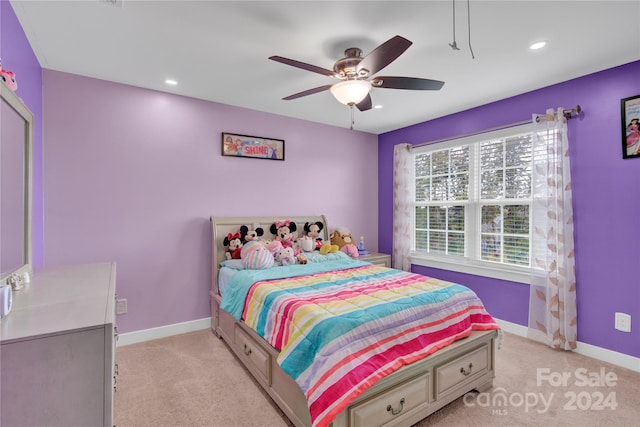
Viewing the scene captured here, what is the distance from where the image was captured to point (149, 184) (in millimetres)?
3109

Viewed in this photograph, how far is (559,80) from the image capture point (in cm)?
288

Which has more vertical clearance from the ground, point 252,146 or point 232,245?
point 252,146

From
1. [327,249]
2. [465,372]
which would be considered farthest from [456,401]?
[327,249]

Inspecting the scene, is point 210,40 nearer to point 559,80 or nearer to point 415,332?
point 415,332

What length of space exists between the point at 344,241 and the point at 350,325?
2.46 meters

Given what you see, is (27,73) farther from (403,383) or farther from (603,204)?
(603,204)

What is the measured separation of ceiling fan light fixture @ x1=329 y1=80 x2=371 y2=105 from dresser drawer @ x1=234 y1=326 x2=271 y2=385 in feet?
6.22

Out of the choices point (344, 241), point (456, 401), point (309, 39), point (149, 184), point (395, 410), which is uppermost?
point (309, 39)

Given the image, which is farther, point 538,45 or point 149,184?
point 149,184

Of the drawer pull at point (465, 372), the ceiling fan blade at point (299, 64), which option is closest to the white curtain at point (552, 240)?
the drawer pull at point (465, 372)

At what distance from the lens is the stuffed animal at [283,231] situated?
367 centimetres

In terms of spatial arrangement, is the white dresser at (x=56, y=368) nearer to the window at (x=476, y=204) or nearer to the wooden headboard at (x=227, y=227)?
the wooden headboard at (x=227, y=227)

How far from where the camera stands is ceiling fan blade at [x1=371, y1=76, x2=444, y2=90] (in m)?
2.11

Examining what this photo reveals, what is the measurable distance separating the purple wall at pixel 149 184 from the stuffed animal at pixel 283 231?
0.24 meters
